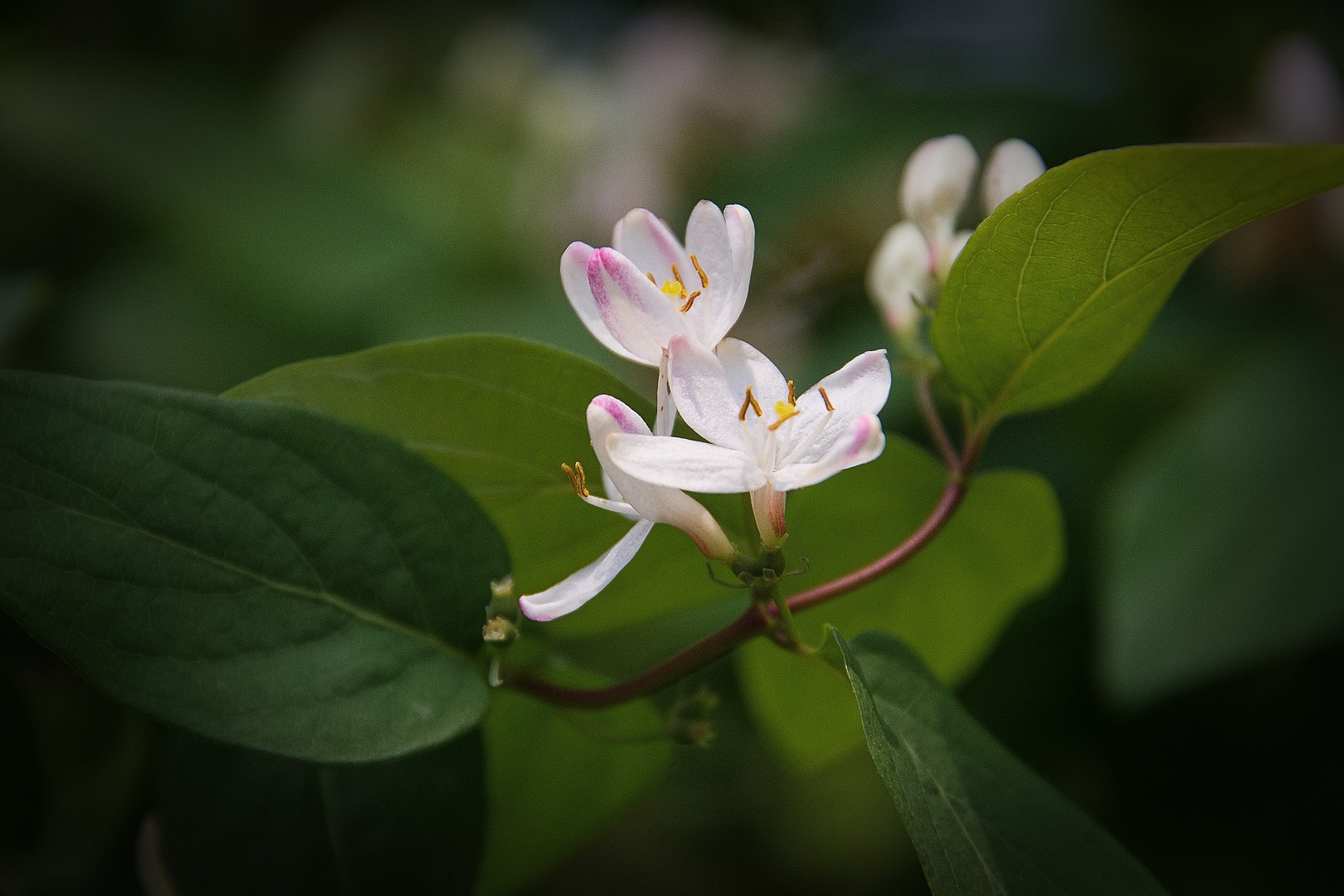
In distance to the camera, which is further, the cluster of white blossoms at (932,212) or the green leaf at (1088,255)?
the cluster of white blossoms at (932,212)

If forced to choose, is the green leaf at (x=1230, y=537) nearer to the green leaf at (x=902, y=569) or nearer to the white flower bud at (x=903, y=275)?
the green leaf at (x=902, y=569)

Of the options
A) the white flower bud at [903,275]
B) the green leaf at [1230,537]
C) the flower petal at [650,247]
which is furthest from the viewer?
the green leaf at [1230,537]

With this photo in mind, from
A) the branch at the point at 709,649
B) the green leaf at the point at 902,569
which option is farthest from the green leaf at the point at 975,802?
the green leaf at the point at 902,569

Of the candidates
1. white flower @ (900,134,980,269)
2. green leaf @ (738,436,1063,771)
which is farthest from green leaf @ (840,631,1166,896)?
white flower @ (900,134,980,269)

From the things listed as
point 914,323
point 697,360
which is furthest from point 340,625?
point 914,323

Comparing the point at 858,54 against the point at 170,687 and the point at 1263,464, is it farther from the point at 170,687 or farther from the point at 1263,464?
the point at 170,687

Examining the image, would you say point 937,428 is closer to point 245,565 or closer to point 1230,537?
point 245,565

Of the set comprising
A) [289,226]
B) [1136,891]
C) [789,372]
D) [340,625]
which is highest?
[340,625]

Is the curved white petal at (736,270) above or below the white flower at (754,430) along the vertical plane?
above
